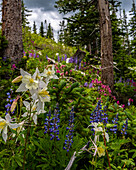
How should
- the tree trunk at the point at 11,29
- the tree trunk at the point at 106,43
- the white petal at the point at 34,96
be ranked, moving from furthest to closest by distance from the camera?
the tree trunk at the point at 106,43 → the tree trunk at the point at 11,29 → the white petal at the point at 34,96

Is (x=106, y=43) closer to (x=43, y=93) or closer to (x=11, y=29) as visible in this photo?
(x=11, y=29)

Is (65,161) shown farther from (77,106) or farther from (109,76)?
(109,76)

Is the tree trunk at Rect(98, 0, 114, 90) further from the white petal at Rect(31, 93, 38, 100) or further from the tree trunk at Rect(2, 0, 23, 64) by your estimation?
the white petal at Rect(31, 93, 38, 100)

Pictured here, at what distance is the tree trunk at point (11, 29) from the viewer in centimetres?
353

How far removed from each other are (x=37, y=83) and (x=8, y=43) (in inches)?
124

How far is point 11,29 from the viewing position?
3.56 metres

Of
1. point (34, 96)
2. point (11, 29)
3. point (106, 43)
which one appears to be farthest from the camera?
point (106, 43)

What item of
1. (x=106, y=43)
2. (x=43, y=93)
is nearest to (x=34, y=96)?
(x=43, y=93)

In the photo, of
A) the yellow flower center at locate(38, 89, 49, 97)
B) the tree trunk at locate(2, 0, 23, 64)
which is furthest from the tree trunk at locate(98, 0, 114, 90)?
the yellow flower center at locate(38, 89, 49, 97)

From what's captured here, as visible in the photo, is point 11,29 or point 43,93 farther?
point 11,29

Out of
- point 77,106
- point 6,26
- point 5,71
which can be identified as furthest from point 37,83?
point 6,26

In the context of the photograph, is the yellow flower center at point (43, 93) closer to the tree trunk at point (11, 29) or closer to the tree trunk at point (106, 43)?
the tree trunk at point (11, 29)

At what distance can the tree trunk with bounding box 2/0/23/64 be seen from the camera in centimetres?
353

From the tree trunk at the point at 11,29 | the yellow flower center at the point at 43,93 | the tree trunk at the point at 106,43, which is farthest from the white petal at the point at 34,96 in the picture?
the tree trunk at the point at 106,43
